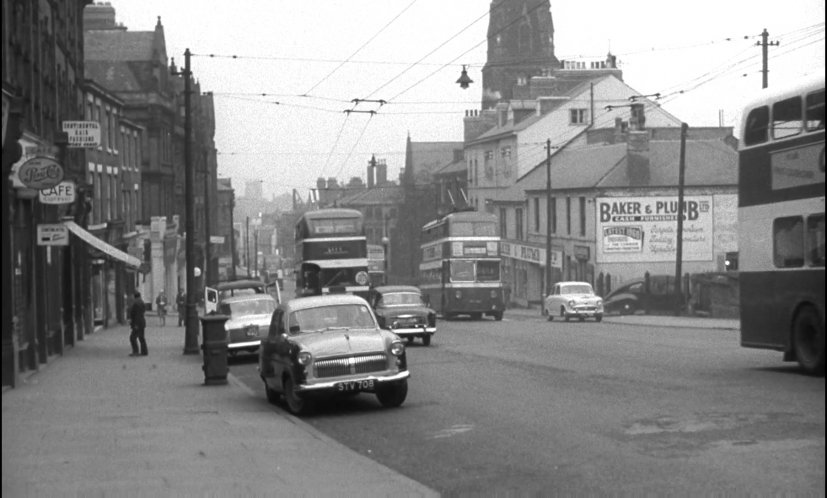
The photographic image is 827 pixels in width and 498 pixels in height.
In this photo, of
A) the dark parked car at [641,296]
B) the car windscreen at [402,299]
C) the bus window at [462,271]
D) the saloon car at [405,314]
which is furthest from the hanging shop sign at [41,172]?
the dark parked car at [641,296]

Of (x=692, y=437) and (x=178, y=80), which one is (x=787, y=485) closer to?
(x=692, y=437)

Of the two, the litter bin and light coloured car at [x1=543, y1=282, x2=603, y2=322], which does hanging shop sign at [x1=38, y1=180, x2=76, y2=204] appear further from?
light coloured car at [x1=543, y1=282, x2=603, y2=322]

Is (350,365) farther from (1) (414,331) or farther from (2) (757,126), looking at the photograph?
(1) (414,331)

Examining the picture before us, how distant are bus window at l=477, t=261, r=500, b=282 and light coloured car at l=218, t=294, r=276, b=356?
20.8 meters

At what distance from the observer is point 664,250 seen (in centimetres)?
6512

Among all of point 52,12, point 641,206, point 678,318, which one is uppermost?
point 52,12

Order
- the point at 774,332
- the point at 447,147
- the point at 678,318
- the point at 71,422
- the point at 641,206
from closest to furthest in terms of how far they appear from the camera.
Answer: the point at 71,422 → the point at 774,332 → the point at 678,318 → the point at 641,206 → the point at 447,147

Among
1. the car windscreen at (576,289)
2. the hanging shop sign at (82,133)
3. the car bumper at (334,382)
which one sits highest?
the hanging shop sign at (82,133)

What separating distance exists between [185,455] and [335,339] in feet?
16.3

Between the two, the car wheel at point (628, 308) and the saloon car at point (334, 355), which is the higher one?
the saloon car at point (334, 355)

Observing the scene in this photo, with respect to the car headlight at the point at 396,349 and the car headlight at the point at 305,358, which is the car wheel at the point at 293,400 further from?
the car headlight at the point at 396,349

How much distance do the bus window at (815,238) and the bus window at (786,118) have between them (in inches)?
47.8

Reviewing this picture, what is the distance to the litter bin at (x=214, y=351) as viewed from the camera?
2233cm

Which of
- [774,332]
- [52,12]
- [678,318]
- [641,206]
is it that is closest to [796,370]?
[774,332]
